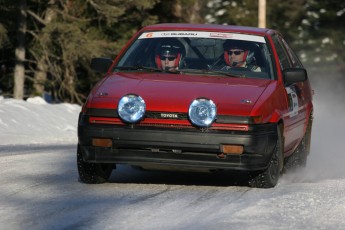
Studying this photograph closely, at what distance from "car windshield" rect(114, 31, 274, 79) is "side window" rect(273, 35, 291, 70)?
1.04ft

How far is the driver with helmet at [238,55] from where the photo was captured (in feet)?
32.1

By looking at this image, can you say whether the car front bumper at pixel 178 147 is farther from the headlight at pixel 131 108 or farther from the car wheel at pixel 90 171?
the car wheel at pixel 90 171

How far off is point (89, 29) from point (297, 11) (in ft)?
155

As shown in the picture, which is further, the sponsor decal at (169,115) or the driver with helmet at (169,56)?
the driver with helmet at (169,56)

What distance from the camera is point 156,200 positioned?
8094 millimetres

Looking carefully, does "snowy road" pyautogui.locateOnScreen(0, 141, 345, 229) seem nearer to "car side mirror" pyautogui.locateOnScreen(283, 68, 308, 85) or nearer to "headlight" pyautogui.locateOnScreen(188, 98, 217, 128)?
"headlight" pyautogui.locateOnScreen(188, 98, 217, 128)

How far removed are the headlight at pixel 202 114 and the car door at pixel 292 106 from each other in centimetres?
123

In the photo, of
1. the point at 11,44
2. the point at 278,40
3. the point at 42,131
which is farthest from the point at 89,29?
the point at 278,40

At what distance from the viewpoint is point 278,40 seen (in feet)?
36.0

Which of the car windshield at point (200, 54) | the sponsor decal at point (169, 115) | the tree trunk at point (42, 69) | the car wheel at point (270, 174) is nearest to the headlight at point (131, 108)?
the sponsor decal at point (169, 115)

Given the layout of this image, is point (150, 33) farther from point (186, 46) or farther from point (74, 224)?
point (74, 224)

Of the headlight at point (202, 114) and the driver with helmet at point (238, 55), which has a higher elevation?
the driver with helmet at point (238, 55)

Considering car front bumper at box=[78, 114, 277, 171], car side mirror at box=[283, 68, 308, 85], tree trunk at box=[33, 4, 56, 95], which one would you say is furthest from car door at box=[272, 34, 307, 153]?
tree trunk at box=[33, 4, 56, 95]

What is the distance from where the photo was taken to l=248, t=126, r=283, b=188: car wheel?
9.08 m
